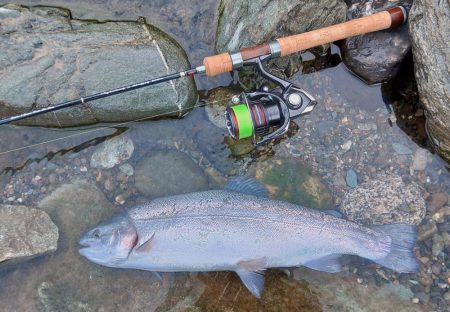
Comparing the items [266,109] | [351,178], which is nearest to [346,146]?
[351,178]

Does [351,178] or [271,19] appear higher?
[271,19]

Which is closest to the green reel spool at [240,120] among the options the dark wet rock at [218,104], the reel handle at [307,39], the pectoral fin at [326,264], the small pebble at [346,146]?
the reel handle at [307,39]

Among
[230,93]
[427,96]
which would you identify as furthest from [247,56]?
[427,96]

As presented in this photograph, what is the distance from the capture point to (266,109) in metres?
4.20

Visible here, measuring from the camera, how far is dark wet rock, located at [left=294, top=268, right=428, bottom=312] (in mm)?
4316

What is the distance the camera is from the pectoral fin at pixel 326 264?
4090 millimetres

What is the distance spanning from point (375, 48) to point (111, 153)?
287cm

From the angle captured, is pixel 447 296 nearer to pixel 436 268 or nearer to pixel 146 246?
pixel 436 268

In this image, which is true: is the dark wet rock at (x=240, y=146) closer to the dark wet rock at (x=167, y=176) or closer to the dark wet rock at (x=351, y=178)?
the dark wet rock at (x=167, y=176)

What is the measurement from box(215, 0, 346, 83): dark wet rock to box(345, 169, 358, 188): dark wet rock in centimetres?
140

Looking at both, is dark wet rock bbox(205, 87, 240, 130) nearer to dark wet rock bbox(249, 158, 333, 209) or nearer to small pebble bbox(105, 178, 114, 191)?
dark wet rock bbox(249, 158, 333, 209)

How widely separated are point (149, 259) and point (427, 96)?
2.95 meters

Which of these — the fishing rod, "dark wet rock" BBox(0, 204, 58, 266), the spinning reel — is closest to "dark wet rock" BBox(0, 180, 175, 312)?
"dark wet rock" BBox(0, 204, 58, 266)

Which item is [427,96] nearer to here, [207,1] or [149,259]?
[207,1]
